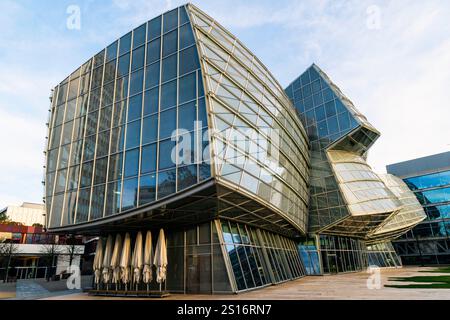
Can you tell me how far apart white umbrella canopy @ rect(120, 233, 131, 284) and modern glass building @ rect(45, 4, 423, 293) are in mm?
984

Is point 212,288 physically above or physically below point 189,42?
below

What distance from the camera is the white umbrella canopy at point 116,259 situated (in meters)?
20.1

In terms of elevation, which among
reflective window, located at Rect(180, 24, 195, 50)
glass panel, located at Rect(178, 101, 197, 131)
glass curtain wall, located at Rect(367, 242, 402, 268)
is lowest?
glass curtain wall, located at Rect(367, 242, 402, 268)

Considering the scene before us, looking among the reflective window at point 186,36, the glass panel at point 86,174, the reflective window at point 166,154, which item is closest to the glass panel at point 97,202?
Result: the glass panel at point 86,174

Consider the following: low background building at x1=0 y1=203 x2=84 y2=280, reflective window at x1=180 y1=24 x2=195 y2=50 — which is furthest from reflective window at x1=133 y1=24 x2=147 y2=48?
low background building at x1=0 y1=203 x2=84 y2=280

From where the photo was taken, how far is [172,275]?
809 inches

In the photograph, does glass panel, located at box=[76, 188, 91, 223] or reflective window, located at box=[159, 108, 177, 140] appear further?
glass panel, located at box=[76, 188, 91, 223]

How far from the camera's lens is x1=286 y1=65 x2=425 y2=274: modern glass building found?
3434cm

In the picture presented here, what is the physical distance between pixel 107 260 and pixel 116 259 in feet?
2.55

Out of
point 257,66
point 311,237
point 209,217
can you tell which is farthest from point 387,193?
point 209,217

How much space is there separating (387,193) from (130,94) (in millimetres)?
32125

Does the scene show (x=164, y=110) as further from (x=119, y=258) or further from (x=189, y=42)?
(x=119, y=258)

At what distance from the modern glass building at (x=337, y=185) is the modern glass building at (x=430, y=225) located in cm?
3828

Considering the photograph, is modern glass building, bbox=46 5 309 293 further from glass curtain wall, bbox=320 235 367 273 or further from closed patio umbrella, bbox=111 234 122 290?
glass curtain wall, bbox=320 235 367 273
